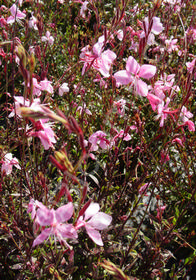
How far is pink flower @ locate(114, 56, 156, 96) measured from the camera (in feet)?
3.30

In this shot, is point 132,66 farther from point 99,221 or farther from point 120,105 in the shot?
point 120,105

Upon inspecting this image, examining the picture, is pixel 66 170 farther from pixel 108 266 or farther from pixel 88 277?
pixel 88 277

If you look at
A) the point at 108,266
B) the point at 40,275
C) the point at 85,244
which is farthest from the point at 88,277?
the point at 108,266

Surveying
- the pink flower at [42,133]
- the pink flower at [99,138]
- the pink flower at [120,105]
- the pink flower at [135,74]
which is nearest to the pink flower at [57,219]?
the pink flower at [42,133]

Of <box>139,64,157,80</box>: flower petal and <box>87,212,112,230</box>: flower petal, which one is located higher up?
<box>139,64,157,80</box>: flower petal

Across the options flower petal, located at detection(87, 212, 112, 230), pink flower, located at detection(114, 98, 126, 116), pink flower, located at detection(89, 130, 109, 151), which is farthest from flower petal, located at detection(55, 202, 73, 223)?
pink flower, located at detection(114, 98, 126, 116)

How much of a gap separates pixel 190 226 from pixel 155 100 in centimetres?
131

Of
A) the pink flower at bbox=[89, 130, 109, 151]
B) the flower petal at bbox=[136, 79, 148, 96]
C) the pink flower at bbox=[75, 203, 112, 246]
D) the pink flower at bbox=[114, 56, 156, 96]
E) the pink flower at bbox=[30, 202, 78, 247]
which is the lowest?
the pink flower at bbox=[89, 130, 109, 151]

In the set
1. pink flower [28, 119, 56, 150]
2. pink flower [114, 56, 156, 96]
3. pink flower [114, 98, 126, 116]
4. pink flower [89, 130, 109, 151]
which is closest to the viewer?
pink flower [28, 119, 56, 150]

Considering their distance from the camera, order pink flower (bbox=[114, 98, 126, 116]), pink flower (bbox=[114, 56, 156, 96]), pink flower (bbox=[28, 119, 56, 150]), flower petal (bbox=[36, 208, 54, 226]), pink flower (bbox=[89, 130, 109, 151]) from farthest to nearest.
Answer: pink flower (bbox=[114, 98, 126, 116])
pink flower (bbox=[89, 130, 109, 151])
pink flower (bbox=[114, 56, 156, 96])
pink flower (bbox=[28, 119, 56, 150])
flower petal (bbox=[36, 208, 54, 226])

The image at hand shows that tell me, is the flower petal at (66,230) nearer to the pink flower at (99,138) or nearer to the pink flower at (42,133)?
the pink flower at (42,133)

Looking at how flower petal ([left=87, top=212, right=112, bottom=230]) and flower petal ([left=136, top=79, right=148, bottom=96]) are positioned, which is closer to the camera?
flower petal ([left=87, top=212, right=112, bottom=230])

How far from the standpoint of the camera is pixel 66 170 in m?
0.60

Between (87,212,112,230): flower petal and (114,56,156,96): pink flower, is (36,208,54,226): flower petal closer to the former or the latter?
(87,212,112,230): flower petal
